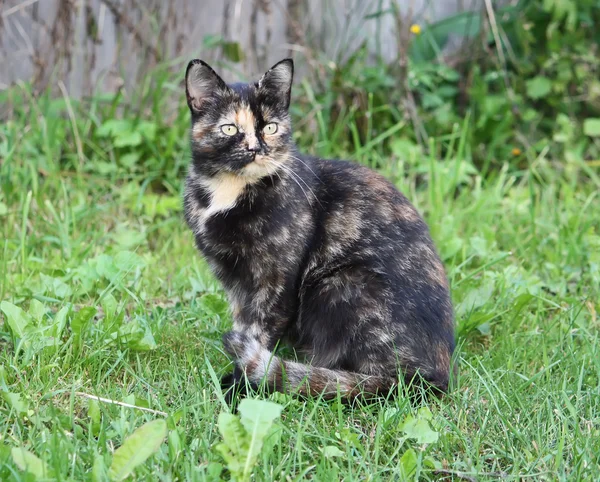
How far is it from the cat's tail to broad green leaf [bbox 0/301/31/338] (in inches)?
30.9

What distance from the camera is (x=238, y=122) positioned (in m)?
2.79

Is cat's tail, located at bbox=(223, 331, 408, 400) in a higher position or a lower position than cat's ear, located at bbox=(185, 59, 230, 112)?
lower

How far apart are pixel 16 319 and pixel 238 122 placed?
44.3 inches

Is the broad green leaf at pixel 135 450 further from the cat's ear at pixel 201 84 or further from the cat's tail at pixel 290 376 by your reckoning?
the cat's ear at pixel 201 84

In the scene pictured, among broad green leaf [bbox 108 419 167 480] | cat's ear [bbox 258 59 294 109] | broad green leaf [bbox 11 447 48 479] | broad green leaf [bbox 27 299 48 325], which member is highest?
cat's ear [bbox 258 59 294 109]

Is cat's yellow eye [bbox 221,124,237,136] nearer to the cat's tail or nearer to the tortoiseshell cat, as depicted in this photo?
the tortoiseshell cat

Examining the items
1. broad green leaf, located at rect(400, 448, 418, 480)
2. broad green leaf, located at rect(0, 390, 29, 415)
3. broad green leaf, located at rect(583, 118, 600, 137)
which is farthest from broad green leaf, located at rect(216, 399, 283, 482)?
broad green leaf, located at rect(583, 118, 600, 137)

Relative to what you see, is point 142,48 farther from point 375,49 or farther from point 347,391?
point 347,391

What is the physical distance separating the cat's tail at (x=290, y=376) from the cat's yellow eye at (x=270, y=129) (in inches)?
31.4

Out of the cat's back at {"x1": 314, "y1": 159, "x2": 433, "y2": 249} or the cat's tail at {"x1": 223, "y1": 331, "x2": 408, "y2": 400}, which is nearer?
the cat's tail at {"x1": 223, "y1": 331, "x2": 408, "y2": 400}

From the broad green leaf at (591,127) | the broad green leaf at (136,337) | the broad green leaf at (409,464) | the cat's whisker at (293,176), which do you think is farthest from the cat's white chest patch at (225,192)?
the broad green leaf at (591,127)

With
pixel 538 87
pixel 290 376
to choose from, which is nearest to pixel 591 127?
pixel 538 87

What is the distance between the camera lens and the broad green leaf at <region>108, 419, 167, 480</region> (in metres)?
1.97

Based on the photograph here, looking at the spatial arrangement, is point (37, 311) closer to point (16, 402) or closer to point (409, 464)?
point (16, 402)
